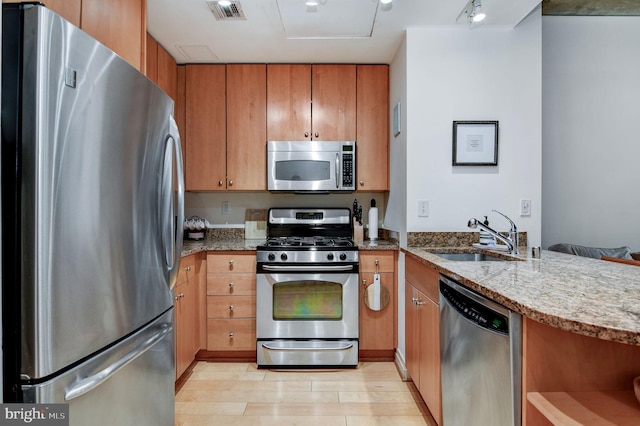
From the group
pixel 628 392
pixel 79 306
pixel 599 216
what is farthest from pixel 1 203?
pixel 599 216

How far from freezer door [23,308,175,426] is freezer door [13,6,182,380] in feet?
0.15

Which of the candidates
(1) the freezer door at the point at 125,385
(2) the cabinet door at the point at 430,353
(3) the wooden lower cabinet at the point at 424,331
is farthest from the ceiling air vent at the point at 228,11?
(2) the cabinet door at the point at 430,353

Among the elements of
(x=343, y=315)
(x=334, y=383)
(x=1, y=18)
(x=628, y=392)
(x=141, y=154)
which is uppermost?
(x=1, y=18)

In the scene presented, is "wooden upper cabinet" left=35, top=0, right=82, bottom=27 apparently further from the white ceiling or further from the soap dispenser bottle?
the soap dispenser bottle

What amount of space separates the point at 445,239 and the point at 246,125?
189cm

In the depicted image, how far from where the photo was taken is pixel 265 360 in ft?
8.13

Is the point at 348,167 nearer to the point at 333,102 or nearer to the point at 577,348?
the point at 333,102

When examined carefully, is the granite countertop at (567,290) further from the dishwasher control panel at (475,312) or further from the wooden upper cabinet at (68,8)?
the wooden upper cabinet at (68,8)

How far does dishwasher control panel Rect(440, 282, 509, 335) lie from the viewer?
3.48ft

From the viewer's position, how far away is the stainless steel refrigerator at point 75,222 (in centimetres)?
79

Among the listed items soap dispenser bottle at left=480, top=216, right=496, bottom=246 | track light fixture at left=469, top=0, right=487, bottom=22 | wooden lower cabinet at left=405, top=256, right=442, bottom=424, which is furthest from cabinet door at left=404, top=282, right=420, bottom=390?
track light fixture at left=469, top=0, right=487, bottom=22

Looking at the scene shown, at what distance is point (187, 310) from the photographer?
2312mm

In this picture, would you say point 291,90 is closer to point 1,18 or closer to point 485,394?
point 1,18

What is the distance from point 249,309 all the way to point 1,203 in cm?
197
